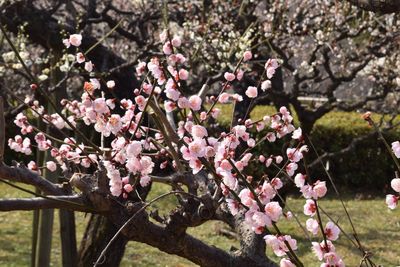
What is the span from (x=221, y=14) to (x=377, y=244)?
Result: 3.60m

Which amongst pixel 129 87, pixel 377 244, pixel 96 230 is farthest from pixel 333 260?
pixel 377 244

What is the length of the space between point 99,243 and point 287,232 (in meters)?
4.27

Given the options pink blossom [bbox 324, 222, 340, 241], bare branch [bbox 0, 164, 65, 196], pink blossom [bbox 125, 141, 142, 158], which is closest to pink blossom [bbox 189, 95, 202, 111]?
pink blossom [bbox 125, 141, 142, 158]

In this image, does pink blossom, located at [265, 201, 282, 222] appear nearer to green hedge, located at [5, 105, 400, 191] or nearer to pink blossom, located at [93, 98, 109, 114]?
pink blossom, located at [93, 98, 109, 114]

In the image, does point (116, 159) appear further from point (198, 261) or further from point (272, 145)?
point (272, 145)

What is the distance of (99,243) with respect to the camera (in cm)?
507

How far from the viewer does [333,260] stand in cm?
201

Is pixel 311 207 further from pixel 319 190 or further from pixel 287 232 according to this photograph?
pixel 287 232

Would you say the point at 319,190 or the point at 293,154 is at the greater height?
the point at 293,154

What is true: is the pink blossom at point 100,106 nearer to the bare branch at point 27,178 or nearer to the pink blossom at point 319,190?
the bare branch at point 27,178

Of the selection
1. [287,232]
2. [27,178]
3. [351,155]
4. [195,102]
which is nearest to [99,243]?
[195,102]

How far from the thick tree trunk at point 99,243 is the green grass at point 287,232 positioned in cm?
243

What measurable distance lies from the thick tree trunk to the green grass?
2.43 metres

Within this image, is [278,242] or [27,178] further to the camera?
[27,178]
